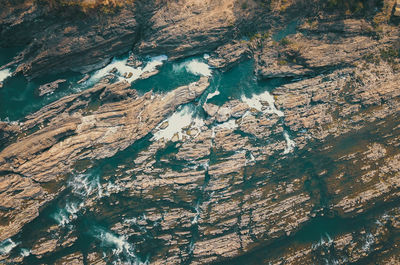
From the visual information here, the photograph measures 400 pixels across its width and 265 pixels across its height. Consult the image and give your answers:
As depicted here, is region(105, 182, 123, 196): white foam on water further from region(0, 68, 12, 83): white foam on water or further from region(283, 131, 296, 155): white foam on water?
region(283, 131, 296, 155): white foam on water

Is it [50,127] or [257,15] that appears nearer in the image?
[50,127]

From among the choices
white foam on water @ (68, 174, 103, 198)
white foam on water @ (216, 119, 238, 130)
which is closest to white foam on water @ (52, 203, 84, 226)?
white foam on water @ (68, 174, 103, 198)

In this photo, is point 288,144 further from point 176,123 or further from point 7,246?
point 7,246

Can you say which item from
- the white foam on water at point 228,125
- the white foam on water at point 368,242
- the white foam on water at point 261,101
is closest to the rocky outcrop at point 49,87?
the white foam on water at point 228,125

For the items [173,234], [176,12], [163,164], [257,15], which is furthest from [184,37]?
[173,234]

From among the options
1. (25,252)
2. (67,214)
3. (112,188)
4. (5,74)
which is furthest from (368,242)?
(5,74)

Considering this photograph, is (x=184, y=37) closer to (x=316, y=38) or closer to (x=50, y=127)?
(x=316, y=38)
